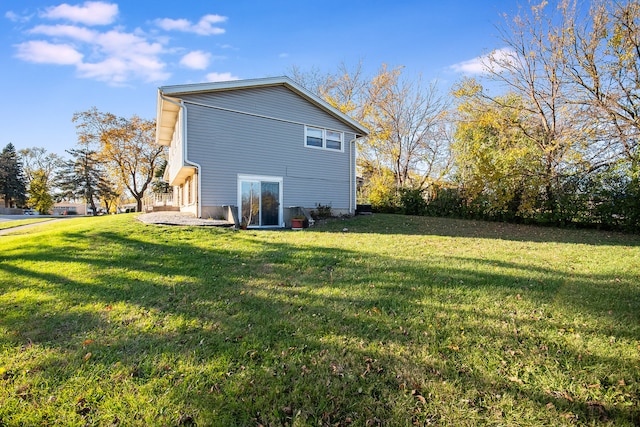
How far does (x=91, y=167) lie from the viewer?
38531mm

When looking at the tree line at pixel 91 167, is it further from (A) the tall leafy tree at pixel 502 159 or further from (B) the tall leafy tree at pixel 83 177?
(A) the tall leafy tree at pixel 502 159

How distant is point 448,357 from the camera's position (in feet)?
9.21

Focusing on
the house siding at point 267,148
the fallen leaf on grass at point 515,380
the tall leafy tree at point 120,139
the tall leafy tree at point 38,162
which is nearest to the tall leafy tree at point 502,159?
the house siding at point 267,148

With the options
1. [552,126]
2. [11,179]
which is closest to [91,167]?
[11,179]

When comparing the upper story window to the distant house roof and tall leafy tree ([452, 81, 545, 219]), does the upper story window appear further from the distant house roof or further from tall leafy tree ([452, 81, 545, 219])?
tall leafy tree ([452, 81, 545, 219])

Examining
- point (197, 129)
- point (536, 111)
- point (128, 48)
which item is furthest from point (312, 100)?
point (536, 111)

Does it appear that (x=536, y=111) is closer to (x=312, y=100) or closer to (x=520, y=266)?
(x=312, y=100)

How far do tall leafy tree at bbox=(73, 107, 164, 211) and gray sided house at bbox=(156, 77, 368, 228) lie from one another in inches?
722

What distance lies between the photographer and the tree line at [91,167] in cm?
2977

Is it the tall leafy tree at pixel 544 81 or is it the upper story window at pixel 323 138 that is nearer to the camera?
the tall leafy tree at pixel 544 81

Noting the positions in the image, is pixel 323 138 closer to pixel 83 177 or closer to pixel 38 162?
pixel 83 177

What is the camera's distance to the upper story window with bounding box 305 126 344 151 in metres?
13.8

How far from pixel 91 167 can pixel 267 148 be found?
36807 millimetres

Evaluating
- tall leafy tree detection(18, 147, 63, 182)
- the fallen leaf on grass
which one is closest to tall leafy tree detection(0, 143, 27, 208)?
tall leafy tree detection(18, 147, 63, 182)
